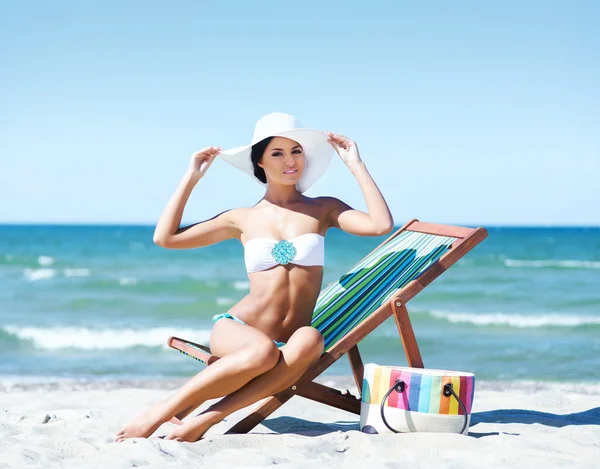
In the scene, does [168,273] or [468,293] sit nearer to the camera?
[468,293]

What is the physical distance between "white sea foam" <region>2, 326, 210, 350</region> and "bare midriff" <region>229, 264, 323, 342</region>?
642 centimetres

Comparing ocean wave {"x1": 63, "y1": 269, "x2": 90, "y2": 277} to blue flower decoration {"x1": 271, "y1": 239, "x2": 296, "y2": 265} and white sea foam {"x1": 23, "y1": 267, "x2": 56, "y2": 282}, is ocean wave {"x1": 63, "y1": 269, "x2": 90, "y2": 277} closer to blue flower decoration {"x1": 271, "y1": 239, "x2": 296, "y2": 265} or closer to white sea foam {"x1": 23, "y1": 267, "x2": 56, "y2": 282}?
white sea foam {"x1": 23, "y1": 267, "x2": 56, "y2": 282}

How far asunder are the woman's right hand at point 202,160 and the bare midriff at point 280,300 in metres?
0.64

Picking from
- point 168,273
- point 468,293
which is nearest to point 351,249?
point 168,273

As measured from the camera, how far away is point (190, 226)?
14.5 feet

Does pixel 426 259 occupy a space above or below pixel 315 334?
above

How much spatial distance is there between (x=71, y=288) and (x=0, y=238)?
96.3 ft

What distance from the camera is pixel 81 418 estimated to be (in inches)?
199

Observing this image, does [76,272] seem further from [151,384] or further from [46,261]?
[151,384]

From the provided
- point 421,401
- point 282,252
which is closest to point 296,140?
point 282,252

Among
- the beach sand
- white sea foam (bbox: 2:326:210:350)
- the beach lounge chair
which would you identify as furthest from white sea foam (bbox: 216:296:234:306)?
the beach lounge chair

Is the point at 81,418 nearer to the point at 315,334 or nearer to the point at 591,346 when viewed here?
the point at 315,334

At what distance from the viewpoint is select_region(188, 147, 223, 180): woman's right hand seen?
176 inches

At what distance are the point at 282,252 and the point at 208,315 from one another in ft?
36.0
